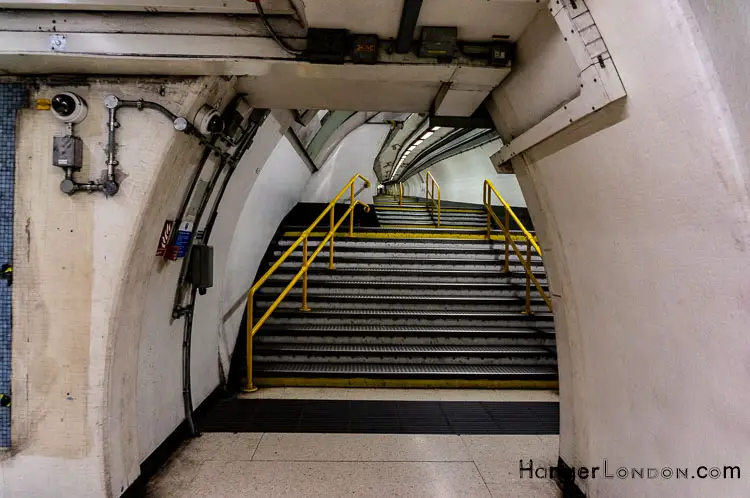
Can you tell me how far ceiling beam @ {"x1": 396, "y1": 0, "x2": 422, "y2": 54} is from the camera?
5.19 ft

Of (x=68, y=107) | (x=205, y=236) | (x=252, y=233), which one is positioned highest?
(x=68, y=107)

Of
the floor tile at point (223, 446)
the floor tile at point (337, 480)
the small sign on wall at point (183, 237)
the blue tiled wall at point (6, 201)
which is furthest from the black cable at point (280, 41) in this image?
the floor tile at point (223, 446)

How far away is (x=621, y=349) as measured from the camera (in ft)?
5.49

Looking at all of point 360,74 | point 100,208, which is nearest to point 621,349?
point 360,74

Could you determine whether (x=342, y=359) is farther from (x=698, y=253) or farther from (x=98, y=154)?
(x=698, y=253)

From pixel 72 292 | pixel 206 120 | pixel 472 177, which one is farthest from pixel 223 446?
pixel 472 177

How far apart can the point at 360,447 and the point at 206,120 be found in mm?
2468

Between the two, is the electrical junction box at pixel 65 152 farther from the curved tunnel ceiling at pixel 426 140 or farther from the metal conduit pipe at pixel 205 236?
the curved tunnel ceiling at pixel 426 140

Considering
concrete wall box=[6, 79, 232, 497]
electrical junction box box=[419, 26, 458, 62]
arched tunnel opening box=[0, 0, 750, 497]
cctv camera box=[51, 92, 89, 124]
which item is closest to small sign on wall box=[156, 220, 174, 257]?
arched tunnel opening box=[0, 0, 750, 497]

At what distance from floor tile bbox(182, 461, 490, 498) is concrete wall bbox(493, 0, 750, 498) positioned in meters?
0.81

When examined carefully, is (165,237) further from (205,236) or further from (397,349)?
(397,349)

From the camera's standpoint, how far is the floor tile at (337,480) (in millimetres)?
2211

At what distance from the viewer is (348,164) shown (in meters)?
8.59

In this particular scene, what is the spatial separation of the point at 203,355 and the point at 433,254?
364 cm
